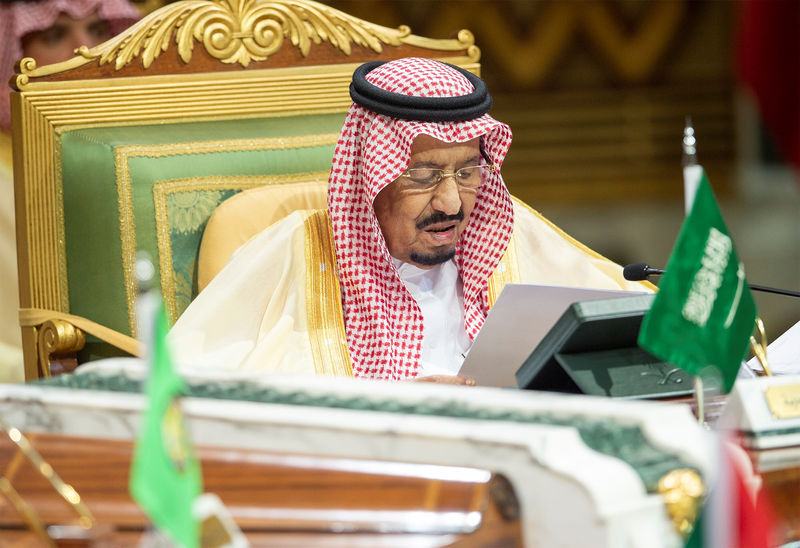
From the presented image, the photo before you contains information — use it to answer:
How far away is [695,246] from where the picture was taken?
1.26 metres

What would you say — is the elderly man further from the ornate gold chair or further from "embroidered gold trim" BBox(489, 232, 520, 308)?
the ornate gold chair

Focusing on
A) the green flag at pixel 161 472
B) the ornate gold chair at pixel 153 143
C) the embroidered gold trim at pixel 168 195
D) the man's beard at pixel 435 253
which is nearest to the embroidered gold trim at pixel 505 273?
the man's beard at pixel 435 253

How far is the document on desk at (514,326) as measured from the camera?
1836 mm

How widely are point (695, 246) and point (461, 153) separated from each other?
50.1 inches

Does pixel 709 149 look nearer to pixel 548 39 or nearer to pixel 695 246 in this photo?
pixel 548 39

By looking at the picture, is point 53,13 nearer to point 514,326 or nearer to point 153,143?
point 153,143

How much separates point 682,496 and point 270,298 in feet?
5.32

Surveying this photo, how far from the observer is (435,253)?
2.52 meters

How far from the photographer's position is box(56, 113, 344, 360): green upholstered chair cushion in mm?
2754

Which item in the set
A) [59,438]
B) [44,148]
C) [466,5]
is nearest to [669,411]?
[59,438]

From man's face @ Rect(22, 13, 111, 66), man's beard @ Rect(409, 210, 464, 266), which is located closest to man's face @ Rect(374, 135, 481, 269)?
man's beard @ Rect(409, 210, 464, 266)

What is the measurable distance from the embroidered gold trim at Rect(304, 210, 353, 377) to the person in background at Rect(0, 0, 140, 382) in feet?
4.31

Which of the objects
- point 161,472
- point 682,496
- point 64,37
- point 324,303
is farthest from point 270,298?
point 161,472

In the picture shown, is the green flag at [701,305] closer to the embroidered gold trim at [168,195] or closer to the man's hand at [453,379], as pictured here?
the man's hand at [453,379]
